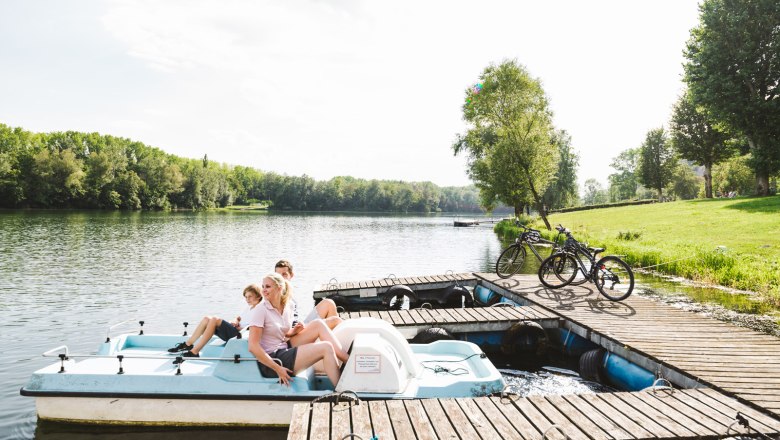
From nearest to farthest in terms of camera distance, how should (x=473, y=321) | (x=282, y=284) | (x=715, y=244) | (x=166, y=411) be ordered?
(x=282, y=284)
(x=166, y=411)
(x=473, y=321)
(x=715, y=244)

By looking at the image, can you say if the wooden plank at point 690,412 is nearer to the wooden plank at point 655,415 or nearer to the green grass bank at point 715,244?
the wooden plank at point 655,415

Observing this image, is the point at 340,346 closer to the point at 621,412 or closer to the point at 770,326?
the point at 621,412

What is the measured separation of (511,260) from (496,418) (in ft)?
30.9

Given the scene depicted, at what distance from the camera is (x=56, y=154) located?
81.5 meters

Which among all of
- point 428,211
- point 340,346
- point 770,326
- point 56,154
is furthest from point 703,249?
point 428,211

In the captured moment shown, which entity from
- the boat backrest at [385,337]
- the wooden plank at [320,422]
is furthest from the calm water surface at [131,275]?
the boat backrest at [385,337]

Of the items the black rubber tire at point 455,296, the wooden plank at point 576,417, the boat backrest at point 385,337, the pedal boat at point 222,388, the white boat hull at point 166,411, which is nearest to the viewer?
the wooden plank at point 576,417

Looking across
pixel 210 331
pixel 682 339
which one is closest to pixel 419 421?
pixel 210 331

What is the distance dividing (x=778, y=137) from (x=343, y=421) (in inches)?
1570

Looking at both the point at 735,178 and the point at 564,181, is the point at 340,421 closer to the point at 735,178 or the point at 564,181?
the point at 564,181

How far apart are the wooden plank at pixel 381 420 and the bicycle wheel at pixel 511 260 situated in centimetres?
933

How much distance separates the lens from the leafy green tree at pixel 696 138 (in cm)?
5012

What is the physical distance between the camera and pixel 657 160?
66.6m

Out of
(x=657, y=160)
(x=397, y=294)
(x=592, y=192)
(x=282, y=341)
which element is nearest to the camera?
(x=282, y=341)
